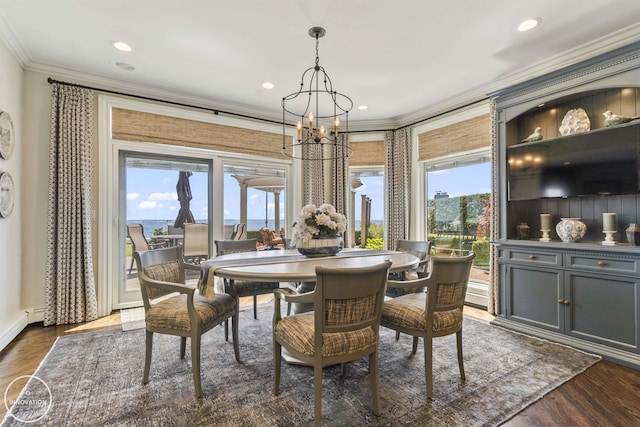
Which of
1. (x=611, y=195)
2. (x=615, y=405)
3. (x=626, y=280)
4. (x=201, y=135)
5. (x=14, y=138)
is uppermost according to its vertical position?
(x=201, y=135)

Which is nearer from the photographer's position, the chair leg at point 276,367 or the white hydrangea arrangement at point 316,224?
the chair leg at point 276,367

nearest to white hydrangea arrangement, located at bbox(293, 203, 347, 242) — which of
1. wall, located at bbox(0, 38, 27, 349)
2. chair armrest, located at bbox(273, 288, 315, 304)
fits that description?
chair armrest, located at bbox(273, 288, 315, 304)

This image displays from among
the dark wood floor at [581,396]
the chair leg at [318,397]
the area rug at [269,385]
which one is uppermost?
the chair leg at [318,397]

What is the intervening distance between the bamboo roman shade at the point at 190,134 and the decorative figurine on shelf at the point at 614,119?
3.79 m

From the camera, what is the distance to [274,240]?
4.72 meters

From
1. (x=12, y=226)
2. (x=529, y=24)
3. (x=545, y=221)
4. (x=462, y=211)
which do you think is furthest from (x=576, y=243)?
(x=12, y=226)

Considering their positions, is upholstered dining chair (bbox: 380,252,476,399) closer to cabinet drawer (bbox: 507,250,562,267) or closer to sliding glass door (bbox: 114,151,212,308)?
cabinet drawer (bbox: 507,250,562,267)

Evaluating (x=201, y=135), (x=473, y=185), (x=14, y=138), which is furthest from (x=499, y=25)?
(x=14, y=138)

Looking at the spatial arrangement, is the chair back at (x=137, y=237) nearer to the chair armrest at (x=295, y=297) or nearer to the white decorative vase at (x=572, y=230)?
the chair armrest at (x=295, y=297)

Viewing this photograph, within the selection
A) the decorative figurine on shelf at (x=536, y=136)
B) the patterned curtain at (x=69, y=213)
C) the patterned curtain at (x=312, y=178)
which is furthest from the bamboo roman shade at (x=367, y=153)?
the patterned curtain at (x=69, y=213)

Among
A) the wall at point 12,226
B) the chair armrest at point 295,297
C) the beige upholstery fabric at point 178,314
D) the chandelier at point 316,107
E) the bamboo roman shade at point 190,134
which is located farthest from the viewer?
the bamboo roman shade at point 190,134

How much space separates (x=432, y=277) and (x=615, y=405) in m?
1.34

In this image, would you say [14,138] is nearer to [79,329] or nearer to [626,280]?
[79,329]

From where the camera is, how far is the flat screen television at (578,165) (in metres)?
2.63
